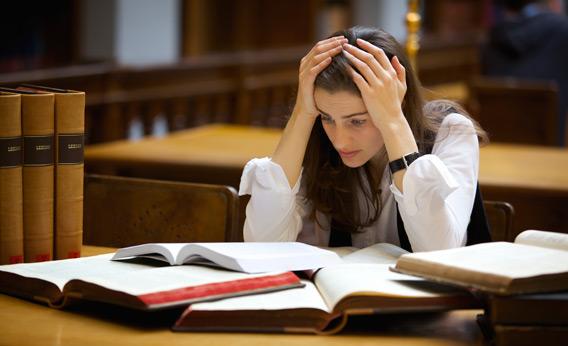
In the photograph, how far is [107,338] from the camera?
1.68 metres

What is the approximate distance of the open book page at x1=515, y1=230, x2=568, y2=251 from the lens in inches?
75.8

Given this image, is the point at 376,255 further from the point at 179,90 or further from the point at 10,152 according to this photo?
the point at 179,90

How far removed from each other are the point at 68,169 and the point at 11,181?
0.40 ft

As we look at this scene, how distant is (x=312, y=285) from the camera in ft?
6.25

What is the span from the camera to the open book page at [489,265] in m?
1.65

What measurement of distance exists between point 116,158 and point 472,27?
9.86 metres

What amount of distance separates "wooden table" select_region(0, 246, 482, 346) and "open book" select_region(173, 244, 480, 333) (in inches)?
0.9

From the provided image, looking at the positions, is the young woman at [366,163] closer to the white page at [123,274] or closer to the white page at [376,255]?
the white page at [376,255]

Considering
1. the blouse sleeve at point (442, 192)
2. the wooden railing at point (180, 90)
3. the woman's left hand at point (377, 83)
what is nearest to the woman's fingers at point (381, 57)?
the woman's left hand at point (377, 83)

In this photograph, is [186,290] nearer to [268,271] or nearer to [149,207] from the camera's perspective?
[268,271]

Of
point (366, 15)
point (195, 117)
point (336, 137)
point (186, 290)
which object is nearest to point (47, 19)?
point (195, 117)

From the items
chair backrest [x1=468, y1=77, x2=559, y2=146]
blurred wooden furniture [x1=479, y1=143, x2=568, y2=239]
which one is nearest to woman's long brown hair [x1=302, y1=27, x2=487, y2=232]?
blurred wooden furniture [x1=479, y1=143, x2=568, y2=239]

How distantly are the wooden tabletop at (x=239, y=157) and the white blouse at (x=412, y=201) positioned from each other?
44.1 inches

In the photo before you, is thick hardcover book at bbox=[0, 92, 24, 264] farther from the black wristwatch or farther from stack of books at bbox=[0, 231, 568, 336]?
the black wristwatch
